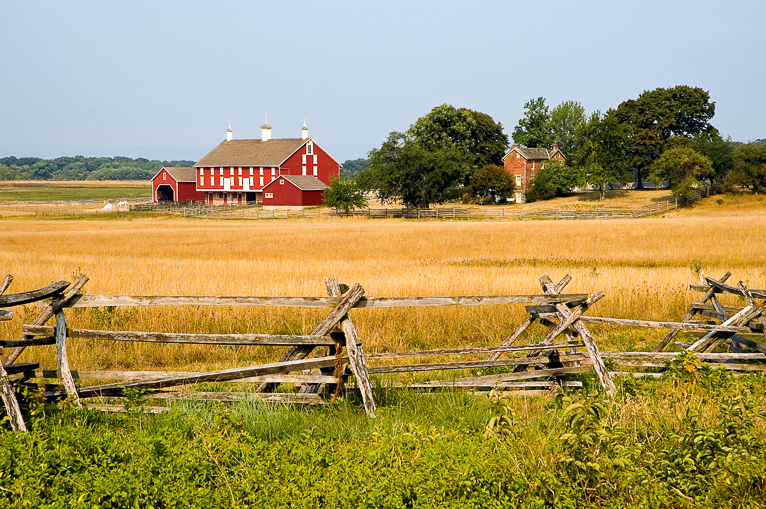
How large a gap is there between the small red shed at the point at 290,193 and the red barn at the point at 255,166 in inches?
12.7

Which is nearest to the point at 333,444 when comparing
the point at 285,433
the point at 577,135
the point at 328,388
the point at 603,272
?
the point at 285,433

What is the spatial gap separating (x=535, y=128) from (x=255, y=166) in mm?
52605

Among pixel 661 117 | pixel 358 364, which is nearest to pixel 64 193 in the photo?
pixel 661 117

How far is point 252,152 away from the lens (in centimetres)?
8544

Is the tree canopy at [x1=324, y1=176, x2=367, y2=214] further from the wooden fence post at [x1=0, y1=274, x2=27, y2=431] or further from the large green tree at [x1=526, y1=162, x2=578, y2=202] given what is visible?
the wooden fence post at [x1=0, y1=274, x2=27, y2=431]

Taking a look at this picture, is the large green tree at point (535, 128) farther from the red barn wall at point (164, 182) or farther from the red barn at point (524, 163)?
the red barn wall at point (164, 182)

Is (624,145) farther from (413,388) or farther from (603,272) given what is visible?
(413,388)

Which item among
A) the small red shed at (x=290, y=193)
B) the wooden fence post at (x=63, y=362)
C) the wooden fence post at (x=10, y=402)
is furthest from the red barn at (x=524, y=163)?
the wooden fence post at (x=10, y=402)

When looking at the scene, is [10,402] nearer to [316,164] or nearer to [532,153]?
[316,164]

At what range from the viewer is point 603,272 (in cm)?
1939

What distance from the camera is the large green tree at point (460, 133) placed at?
91.8 meters

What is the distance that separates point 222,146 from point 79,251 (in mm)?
60973

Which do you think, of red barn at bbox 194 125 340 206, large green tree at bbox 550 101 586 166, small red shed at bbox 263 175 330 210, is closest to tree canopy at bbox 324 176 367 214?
small red shed at bbox 263 175 330 210

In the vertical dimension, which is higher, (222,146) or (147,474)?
(222,146)
